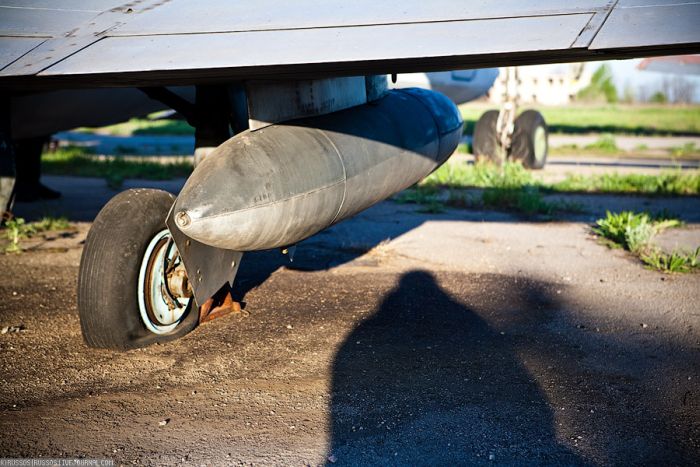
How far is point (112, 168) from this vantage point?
12828 millimetres

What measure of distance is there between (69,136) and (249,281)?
21.9 meters

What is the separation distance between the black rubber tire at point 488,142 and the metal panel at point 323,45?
10017mm

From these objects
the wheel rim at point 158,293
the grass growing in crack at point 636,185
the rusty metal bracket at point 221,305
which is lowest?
the grass growing in crack at point 636,185

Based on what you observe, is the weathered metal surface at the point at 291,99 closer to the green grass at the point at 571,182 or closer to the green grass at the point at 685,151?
the green grass at the point at 571,182

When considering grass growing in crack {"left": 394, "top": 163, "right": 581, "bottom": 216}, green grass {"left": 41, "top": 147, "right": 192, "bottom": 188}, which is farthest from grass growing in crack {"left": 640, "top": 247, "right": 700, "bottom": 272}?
green grass {"left": 41, "top": 147, "right": 192, "bottom": 188}

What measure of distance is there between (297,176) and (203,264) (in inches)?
31.6

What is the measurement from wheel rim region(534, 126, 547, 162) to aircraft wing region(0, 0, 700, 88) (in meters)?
9.90

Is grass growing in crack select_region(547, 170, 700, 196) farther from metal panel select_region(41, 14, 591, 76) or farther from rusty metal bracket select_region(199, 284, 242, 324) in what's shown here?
metal panel select_region(41, 14, 591, 76)

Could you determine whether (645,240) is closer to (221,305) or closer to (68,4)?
(221,305)

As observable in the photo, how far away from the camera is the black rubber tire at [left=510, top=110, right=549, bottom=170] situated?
12.8m

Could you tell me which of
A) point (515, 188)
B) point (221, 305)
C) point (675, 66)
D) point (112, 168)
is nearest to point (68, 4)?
point (221, 305)

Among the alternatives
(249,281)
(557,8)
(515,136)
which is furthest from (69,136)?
(557,8)

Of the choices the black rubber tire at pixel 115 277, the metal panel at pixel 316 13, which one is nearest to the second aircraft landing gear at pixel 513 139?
the black rubber tire at pixel 115 277

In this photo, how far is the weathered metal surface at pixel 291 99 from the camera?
13.8 ft
